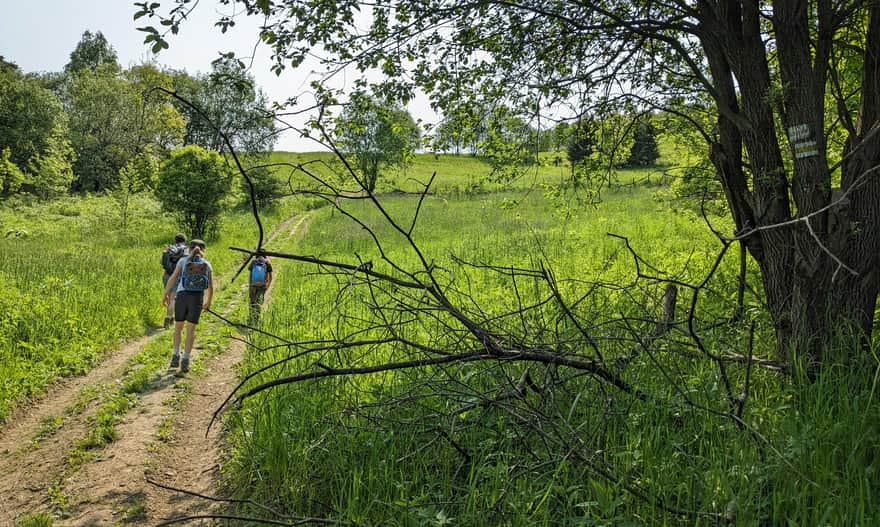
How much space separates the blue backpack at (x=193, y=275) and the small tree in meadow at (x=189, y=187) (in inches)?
564

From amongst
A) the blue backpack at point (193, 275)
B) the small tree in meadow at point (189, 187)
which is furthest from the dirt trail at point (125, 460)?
the small tree in meadow at point (189, 187)

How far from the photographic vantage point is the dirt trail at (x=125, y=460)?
4324 mm

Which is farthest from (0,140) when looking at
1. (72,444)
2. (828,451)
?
(828,451)

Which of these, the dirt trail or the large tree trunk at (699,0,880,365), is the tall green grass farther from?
the large tree trunk at (699,0,880,365)

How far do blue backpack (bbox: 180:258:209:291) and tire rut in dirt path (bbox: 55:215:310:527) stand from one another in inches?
64.2

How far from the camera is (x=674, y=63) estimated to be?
6.93m

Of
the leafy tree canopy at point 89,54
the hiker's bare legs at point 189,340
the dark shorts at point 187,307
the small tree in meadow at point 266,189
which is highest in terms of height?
the leafy tree canopy at point 89,54

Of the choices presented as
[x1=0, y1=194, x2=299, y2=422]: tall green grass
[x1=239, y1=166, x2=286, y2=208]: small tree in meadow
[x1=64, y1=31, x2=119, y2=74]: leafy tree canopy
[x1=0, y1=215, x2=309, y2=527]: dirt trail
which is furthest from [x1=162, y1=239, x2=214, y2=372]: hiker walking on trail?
[x1=64, y1=31, x2=119, y2=74]: leafy tree canopy

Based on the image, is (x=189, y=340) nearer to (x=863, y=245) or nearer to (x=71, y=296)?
(x=71, y=296)

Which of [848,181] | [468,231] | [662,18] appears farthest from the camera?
[468,231]

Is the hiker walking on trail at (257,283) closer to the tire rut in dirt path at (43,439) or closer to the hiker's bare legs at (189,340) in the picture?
the hiker's bare legs at (189,340)

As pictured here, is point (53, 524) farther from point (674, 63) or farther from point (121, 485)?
point (674, 63)

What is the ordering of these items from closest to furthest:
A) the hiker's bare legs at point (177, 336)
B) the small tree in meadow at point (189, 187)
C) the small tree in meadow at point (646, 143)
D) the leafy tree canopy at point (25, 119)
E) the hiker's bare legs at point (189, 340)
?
the small tree in meadow at point (646, 143)
the hiker's bare legs at point (189, 340)
the hiker's bare legs at point (177, 336)
the small tree in meadow at point (189, 187)
the leafy tree canopy at point (25, 119)

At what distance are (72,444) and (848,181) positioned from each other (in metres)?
7.72
